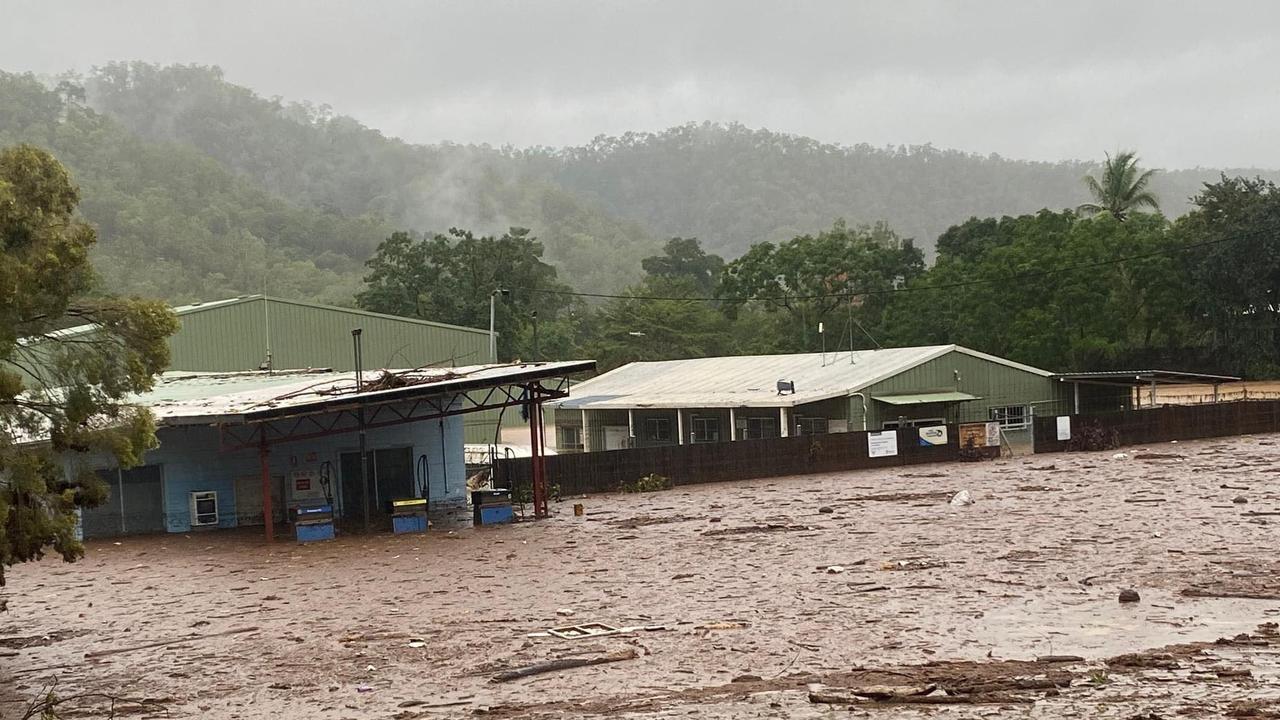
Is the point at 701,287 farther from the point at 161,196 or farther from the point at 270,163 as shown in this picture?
the point at 270,163

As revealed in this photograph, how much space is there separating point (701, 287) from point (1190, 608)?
9372 centimetres

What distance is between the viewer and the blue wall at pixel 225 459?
33688 mm

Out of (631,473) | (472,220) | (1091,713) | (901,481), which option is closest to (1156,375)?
→ (901,481)

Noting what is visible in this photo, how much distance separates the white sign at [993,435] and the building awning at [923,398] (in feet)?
5.84

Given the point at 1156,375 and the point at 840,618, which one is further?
the point at 1156,375

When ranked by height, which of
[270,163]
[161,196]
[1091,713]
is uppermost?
[270,163]

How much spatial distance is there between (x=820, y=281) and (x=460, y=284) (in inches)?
838

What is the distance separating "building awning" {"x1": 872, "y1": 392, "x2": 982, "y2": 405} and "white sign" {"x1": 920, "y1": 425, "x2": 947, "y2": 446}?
159 centimetres

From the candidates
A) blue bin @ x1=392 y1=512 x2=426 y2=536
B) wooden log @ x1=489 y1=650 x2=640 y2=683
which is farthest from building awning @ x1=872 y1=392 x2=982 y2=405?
wooden log @ x1=489 y1=650 x2=640 y2=683

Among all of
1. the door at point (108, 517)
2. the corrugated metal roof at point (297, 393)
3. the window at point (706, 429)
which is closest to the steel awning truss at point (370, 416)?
the corrugated metal roof at point (297, 393)

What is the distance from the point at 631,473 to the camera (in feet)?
139

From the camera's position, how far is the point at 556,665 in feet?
49.4

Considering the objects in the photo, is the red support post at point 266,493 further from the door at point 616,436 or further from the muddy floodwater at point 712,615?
the door at point 616,436

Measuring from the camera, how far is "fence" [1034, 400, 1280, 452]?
158ft
